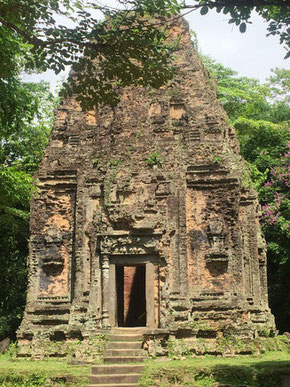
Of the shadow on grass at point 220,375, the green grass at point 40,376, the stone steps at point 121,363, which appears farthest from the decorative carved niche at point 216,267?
the green grass at point 40,376

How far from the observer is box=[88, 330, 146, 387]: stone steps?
10836mm

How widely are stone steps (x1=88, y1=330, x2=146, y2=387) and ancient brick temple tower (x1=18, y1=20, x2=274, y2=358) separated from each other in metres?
0.53

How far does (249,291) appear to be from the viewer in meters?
16.2

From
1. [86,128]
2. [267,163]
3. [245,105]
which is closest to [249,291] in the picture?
[86,128]

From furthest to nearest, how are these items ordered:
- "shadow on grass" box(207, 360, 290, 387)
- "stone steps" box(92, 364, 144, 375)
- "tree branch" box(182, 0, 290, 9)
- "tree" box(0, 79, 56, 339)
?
"tree" box(0, 79, 56, 339)
"stone steps" box(92, 364, 144, 375)
"shadow on grass" box(207, 360, 290, 387)
"tree branch" box(182, 0, 290, 9)

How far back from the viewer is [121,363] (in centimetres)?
1191

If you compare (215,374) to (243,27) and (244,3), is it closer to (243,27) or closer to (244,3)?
(243,27)

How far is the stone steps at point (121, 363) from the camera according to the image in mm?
10836

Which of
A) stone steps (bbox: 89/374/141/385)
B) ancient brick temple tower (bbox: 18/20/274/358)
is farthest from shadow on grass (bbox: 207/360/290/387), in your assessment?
ancient brick temple tower (bbox: 18/20/274/358)

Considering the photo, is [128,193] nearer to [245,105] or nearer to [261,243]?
[261,243]

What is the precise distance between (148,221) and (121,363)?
12.2ft

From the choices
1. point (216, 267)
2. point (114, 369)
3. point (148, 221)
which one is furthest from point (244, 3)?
point (216, 267)

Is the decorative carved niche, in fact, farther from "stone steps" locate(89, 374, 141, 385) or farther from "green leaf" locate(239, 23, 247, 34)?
"green leaf" locate(239, 23, 247, 34)

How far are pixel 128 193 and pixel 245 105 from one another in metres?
17.0
